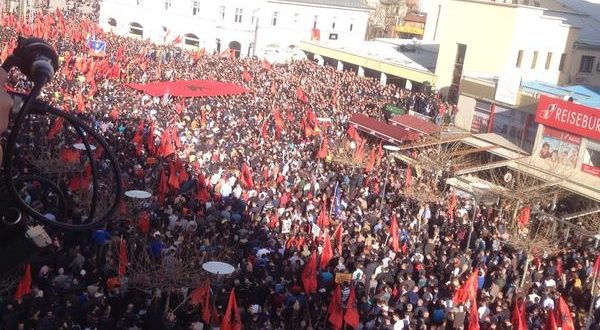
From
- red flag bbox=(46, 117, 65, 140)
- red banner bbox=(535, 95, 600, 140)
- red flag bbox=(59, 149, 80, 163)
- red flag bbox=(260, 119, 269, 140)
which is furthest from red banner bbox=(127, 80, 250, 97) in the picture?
red banner bbox=(535, 95, 600, 140)

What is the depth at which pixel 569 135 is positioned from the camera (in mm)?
23750

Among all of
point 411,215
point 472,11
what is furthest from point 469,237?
point 472,11

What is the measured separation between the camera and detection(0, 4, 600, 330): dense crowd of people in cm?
1237

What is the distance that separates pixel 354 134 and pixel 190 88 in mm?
7928

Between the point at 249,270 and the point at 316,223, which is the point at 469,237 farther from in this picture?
the point at 249,270

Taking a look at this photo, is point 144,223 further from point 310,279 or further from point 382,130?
point 382,130

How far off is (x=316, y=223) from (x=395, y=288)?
13.7 feet

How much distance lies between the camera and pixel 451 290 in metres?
14.8

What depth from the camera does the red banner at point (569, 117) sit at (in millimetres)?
22719

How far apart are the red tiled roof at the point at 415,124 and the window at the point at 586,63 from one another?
1603cm

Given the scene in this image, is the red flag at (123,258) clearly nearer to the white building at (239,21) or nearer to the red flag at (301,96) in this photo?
the red flag at (301,96)

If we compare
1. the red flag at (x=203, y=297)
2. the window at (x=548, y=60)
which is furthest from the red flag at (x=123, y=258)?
the window at (x=548, y=60)

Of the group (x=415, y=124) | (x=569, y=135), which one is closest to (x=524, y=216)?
(x=569, y=135)

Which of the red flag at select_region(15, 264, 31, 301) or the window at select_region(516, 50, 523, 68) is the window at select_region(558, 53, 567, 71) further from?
the red flag at select_region(15, 264, 31, 301)
